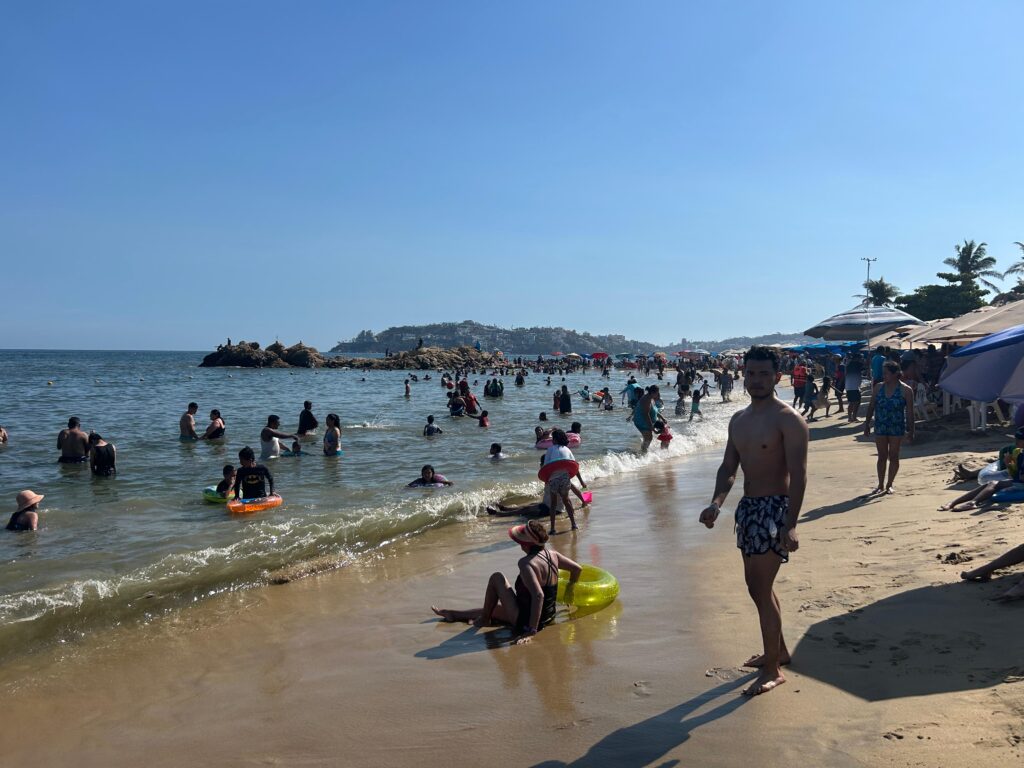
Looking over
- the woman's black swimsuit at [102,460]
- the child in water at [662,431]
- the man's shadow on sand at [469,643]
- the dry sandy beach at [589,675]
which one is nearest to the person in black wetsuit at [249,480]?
the dry sandy beach at [589,675]

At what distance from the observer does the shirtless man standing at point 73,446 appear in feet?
45.8

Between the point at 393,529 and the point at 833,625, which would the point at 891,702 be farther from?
the point at 393,529

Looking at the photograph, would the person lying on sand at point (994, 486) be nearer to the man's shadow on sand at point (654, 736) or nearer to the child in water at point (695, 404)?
the man's shadow on sand at point (654, 736)

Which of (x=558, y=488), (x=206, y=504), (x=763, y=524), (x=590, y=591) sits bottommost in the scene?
(x=206, y=504)

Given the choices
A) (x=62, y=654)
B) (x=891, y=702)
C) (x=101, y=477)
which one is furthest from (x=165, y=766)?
(x=101, y=477)

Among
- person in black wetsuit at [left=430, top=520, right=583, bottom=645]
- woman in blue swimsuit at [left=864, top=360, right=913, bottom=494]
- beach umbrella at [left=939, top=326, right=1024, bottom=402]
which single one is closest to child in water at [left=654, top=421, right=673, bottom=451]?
woman in blue swimsuit at [left=864, top=360, right=913, bottom=494]

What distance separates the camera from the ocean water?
682 cm

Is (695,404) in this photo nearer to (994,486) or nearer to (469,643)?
(994,486)

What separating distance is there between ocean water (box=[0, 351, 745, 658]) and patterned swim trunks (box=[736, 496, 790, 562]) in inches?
204

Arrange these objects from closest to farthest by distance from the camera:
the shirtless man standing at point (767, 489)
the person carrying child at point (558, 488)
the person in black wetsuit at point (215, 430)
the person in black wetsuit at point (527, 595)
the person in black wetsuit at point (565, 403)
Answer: the shirtless man standing at point (767, 489), the person in black wetsuit at point (527, 595), the person carrying child at point (558, 488), the person in black wetsuit at point (215, 430), the person in black wetsuit at point (565, 403)

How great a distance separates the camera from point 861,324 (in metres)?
19.8

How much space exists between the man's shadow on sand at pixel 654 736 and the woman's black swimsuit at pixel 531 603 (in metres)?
1.66

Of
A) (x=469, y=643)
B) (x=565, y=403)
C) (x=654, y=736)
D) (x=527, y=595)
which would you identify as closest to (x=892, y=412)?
(x=527, y=595)

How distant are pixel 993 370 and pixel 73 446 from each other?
14758 millimetres
